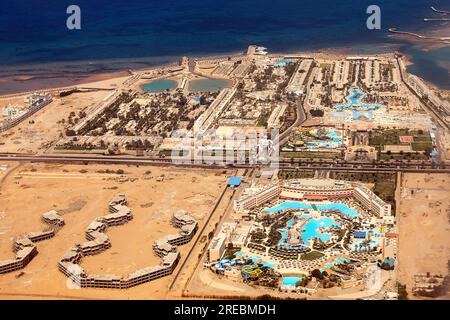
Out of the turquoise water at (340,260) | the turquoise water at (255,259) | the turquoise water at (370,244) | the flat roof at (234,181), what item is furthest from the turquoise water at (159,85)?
the turquoise water at (340,260)

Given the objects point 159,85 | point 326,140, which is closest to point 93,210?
point 326,140

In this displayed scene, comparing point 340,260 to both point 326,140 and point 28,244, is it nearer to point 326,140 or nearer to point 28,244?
point 28,244

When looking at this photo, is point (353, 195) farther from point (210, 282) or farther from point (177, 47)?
point (177, 47)

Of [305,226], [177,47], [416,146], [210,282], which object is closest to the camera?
[210,282]

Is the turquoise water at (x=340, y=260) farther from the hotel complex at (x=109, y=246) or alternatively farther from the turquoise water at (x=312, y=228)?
the hotel complex at (x=109, y=246)

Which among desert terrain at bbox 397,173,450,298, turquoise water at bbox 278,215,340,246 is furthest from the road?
turquoise water at bbox 278,215,340,246

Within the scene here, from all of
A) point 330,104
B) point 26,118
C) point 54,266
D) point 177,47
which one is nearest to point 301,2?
point 177,47

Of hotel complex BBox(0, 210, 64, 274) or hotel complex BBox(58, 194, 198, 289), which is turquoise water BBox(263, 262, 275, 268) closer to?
hotel complex BBox(58, 194, 198, 289)

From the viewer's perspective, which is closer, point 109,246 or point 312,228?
point 109,246
